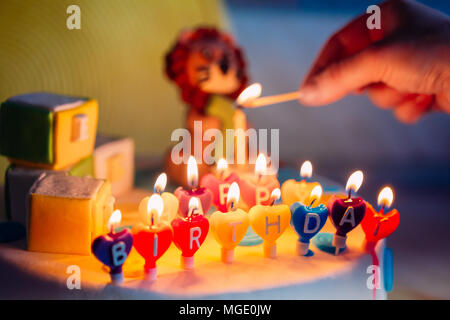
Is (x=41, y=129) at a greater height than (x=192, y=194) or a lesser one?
greater

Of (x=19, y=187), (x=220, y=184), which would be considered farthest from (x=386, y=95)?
(x=19, y=187)

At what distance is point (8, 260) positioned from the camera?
130cm

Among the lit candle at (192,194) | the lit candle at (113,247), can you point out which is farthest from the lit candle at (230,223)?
the lit candle at (113,247)

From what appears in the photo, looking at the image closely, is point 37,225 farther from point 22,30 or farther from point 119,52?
point 119,52

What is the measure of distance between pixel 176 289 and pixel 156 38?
5.86 ft

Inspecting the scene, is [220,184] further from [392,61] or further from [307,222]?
[392,61]

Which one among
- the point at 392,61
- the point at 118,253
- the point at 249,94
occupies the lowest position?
the point at 118,253

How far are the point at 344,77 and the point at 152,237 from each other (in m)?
0.92

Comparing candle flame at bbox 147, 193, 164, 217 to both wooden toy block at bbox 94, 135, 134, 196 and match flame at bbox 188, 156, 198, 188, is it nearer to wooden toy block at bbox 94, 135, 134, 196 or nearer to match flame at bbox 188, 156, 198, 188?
match flame at bbox 188, 156, 198, 188

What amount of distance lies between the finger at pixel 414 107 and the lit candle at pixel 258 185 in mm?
701

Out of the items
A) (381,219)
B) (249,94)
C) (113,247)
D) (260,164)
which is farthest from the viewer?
(249,94)

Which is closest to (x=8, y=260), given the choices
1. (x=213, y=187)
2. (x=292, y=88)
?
(x=213, y=187)

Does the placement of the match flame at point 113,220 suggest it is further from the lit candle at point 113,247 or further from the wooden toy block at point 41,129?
the wooden toy block at point 41,129

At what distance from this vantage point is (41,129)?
1490mm
